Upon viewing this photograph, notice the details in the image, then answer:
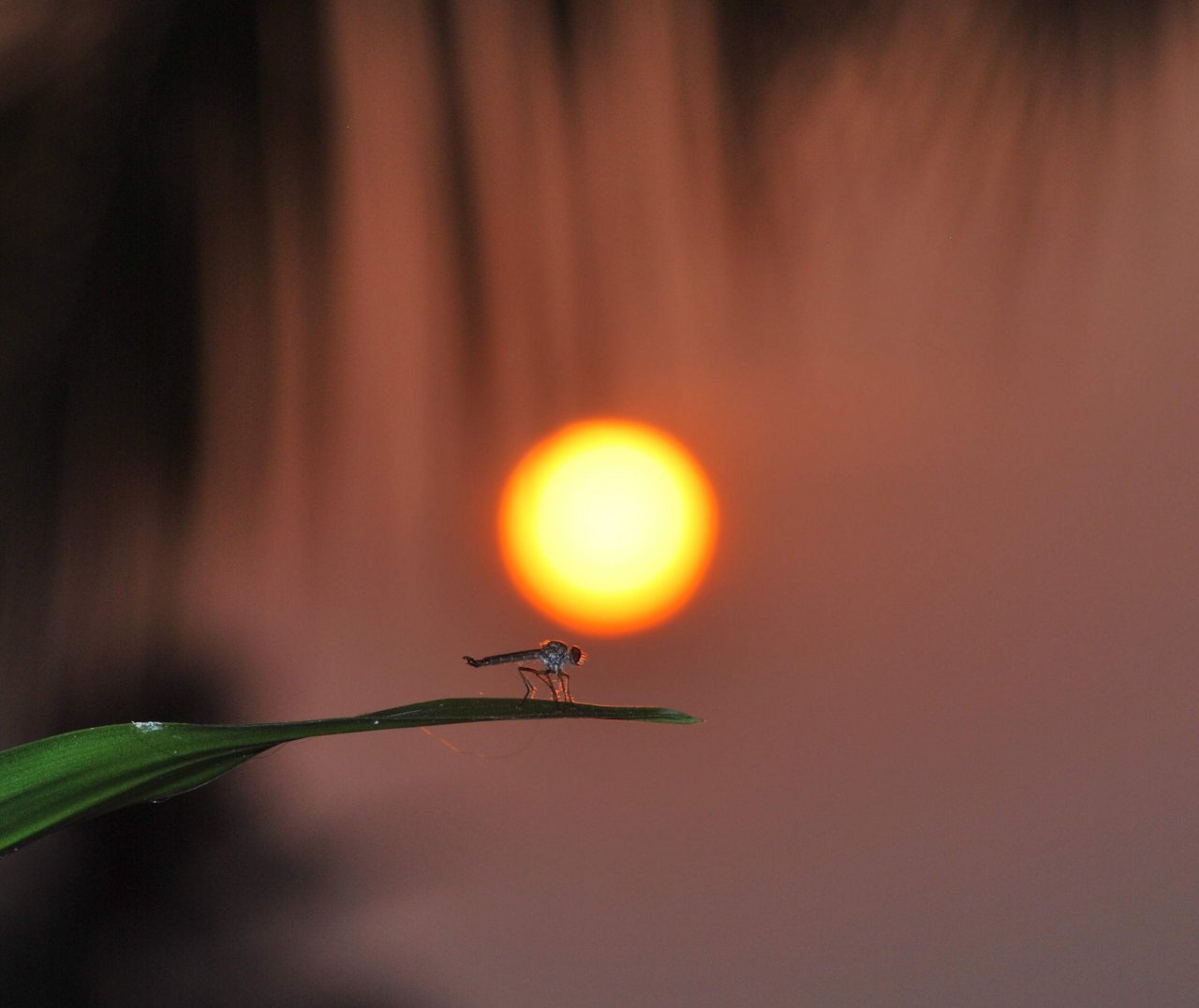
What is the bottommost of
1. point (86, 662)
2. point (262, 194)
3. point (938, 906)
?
point (938, 906)

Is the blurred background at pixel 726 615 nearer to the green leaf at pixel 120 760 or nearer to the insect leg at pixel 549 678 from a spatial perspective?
the insect leg at pixel 549 678

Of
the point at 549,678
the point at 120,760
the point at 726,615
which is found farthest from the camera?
the point at 726,615

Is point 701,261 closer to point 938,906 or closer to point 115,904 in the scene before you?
point 938,906

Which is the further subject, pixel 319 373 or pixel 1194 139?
pixel 1194 139

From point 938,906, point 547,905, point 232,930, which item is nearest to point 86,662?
point 232,930

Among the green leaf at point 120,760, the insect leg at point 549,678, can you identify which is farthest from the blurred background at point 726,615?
the green leaf at point 120,760

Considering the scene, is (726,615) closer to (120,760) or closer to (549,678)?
(549,678)

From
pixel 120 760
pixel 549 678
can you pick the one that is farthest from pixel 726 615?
pixel 120 760

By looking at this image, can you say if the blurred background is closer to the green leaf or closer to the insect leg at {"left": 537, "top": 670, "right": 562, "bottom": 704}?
the insect leg at {"left": 537, "top": 670, "right": 562, "bottom": 704}
